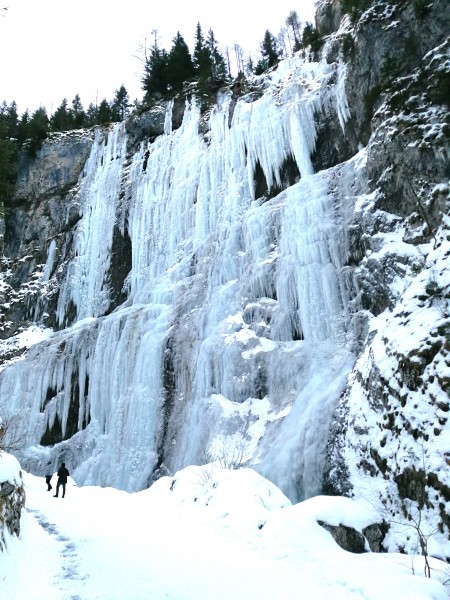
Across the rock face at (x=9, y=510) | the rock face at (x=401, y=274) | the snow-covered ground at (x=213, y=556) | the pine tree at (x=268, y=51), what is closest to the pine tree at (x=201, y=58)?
the pine tree at (x=268, y=51)

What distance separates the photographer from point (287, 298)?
54.3ft

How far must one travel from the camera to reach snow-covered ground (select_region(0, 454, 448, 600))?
4.77m

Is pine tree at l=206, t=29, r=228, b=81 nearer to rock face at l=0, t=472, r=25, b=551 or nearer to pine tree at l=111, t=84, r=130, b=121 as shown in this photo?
pine tree at l=111, t=84, r=130, b=121

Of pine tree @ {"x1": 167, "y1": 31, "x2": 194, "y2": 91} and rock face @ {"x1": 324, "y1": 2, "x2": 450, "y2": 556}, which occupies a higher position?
pine tree @ {"x1": 167, "y1": 31, "x2": 194, "y2": 91}

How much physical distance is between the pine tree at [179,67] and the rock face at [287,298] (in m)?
7.76

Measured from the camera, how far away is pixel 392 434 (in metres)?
8.63

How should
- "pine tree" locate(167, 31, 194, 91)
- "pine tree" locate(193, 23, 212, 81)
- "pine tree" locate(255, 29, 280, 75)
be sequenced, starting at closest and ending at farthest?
"pine tree" locate(193, 23, 212, 81)
"pine tree" locate(167, 31, 194, 91)
"pine tree" locate(255, 29, 280, 75)

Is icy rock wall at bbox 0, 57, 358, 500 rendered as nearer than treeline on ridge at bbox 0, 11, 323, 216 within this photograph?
Yes

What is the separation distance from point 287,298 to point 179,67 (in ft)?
91.4

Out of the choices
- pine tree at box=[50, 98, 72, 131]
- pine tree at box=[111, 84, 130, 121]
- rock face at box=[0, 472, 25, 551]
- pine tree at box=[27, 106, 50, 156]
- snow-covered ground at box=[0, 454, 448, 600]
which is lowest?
snow-covered ground at box=[0, 454, 448, 600]

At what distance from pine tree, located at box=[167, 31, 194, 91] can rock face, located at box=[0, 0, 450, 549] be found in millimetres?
7757

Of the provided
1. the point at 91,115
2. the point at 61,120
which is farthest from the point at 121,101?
the point at 61,120

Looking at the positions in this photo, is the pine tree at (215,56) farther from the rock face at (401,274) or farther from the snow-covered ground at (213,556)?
the snow-covered ground at (213,556)

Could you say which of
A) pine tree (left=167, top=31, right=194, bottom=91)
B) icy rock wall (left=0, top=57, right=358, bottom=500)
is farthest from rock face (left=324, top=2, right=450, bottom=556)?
pine tree (left=167, top=31, right=194, bottom=91)
